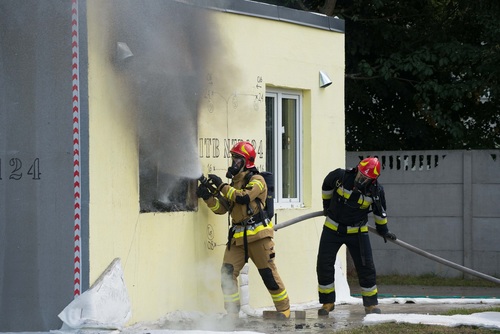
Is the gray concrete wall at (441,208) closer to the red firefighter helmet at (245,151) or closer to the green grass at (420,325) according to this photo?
the green grass at (420,325)

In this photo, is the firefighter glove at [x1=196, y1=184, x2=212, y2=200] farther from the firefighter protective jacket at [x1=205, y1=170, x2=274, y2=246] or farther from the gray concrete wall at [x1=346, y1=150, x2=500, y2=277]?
the gray concrete wall at [x1=346, y1=150, x2=500, y2=277]

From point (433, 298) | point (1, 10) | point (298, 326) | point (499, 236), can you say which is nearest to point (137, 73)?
point (1, 10)

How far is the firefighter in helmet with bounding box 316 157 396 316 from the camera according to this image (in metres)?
11.5

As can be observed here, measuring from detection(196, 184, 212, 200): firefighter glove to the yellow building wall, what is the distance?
10.7 inches

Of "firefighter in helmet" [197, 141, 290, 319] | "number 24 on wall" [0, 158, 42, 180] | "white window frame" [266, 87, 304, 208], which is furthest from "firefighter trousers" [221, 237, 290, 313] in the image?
"number 24 on wall" [0, 158, 42, 180]

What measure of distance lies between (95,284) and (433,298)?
598cm

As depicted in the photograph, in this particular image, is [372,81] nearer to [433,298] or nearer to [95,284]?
[433,298]

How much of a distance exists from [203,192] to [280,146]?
2.22 m

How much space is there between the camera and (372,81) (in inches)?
722

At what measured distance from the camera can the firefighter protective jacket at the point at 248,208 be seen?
1076 cm

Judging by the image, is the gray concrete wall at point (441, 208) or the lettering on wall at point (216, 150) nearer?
the lettering on wall at point (216, 150)

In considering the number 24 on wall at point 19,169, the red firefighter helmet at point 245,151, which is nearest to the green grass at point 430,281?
the red firefighter helmet at point 245,151

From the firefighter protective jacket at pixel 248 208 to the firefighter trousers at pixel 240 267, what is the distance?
0.33 ft

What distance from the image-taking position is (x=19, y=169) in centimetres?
938
